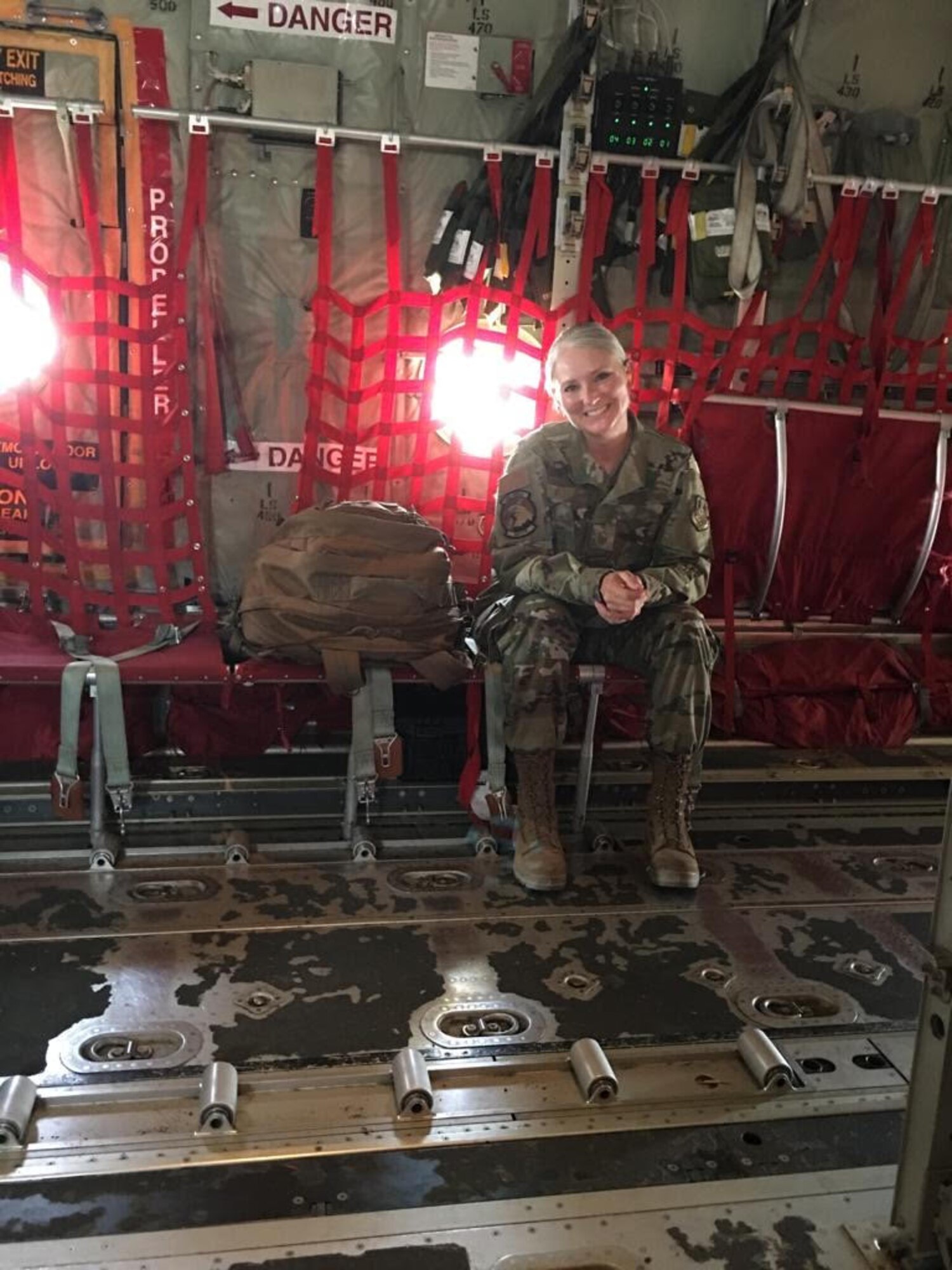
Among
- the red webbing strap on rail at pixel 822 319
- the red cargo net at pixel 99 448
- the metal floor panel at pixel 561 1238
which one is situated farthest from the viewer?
the red webbing strap on rail at pixel 822 319

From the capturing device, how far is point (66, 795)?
335cm

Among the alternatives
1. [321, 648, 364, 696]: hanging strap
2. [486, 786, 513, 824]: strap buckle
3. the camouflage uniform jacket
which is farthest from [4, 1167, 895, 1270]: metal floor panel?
the camouflage uniform jacket

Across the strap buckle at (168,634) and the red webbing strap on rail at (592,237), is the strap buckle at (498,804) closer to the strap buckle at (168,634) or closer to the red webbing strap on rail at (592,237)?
the strap buckle at (168,634)

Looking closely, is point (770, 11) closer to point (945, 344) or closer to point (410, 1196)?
point (945, 344)

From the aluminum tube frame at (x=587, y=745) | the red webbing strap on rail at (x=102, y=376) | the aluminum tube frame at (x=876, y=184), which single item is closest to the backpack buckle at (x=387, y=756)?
the aluminum tube frame at (x=587, y=745)

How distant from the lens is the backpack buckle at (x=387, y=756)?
11.5ft

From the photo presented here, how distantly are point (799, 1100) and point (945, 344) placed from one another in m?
3.45

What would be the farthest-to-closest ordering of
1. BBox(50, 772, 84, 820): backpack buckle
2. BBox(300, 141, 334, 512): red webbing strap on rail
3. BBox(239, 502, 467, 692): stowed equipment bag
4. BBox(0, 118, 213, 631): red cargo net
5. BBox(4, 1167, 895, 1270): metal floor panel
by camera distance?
BBox(300, 141, 334, 512): red webbing strap on rail → BBox(0, 118, 213, 631): red cargo net → BBox(239, 502, 467, 692): stowed equipment bag → BBox(50, 772, 84, 820): backpack buckle → BBox(4, 1167, 895, 1270): metal floor panel

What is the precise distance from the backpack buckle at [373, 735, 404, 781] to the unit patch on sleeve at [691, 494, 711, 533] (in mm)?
1288

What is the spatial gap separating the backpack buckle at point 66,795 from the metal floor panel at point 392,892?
200 mm

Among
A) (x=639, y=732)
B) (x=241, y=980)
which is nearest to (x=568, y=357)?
(x=639, y=732)

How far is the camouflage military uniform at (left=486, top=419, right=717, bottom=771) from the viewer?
3471 millimetres

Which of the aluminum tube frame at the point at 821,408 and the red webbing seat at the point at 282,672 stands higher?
the aluminum tube frame at the point at 821,408

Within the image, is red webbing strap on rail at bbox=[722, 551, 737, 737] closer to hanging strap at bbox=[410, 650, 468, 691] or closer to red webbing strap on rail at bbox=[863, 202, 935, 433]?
red webbing strap on rail at bbox=[863, 202, 935, 433]
